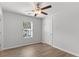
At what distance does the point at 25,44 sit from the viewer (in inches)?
129

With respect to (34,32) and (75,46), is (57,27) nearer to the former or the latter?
(75,46)

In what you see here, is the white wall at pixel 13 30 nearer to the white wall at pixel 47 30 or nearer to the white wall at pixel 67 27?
A: the white wall at pixel 47 30

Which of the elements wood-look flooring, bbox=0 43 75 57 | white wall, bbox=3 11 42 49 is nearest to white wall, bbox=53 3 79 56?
Answer: wood-look flooring, bbox=0 43 75 57

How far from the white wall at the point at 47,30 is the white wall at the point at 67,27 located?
1.01ft

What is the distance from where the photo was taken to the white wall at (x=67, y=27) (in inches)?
86.7

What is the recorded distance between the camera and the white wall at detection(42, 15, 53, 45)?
3.35m

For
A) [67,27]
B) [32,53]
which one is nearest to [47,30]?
[67,27]

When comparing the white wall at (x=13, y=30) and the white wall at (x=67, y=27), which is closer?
the white wall at (x=67, y=27)

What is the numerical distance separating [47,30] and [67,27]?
1.24m

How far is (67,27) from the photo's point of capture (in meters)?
2.48

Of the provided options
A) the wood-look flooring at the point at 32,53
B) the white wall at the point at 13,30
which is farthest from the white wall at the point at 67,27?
the white wall at the point at 13,30

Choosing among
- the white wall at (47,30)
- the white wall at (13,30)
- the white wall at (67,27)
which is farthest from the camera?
the white wall at (47,30)

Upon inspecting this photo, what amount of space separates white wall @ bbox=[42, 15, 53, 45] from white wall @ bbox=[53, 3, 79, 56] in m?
0.31

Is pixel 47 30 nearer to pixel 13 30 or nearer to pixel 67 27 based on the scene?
pixel 67 27
